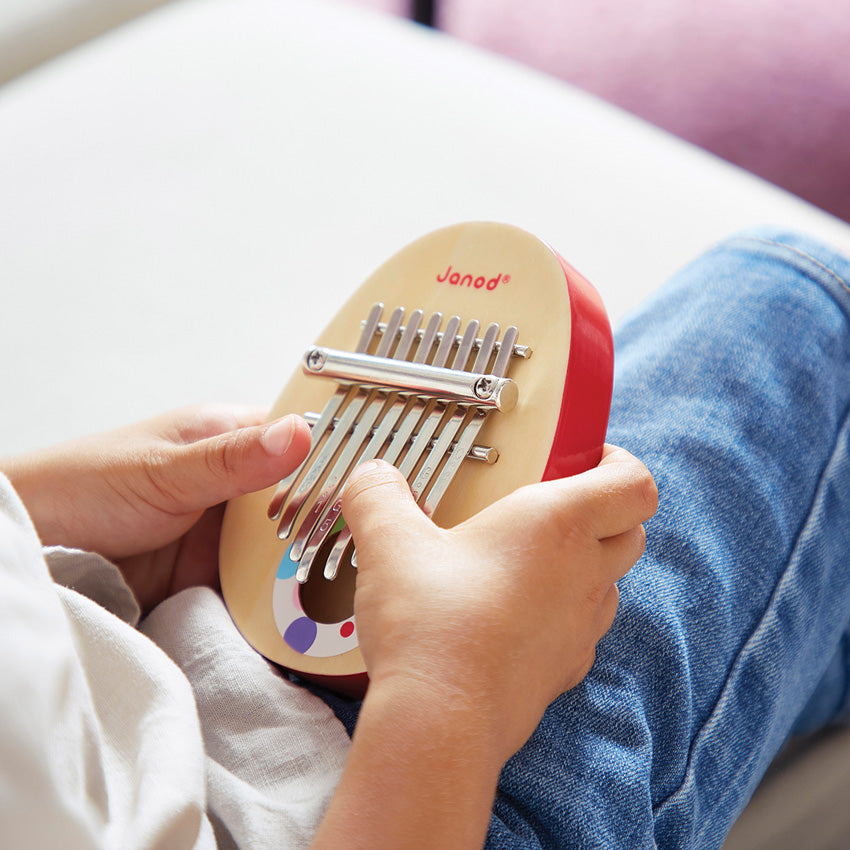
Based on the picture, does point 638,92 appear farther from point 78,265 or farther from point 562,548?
point 562,548

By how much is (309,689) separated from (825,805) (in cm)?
43

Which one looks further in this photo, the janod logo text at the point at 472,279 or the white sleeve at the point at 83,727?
the janod logo text at the point at 472,279

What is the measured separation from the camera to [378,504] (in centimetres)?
44

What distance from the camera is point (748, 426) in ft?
1.83

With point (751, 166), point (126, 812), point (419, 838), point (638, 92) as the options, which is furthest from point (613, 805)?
point (638, 92)

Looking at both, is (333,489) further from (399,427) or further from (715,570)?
(715,570)

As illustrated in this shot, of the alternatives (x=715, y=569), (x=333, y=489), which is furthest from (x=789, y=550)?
(x=333, y=489)

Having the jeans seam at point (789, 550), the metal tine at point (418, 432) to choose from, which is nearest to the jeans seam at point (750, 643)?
the jeans seam at point (789, 550)

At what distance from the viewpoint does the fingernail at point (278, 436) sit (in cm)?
50

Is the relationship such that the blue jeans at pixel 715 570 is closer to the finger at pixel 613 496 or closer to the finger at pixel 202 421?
the finger at pixel 613 496

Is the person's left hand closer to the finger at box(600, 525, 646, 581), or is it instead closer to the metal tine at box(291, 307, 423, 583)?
the metal tine at box(291, 307, 423, 583)

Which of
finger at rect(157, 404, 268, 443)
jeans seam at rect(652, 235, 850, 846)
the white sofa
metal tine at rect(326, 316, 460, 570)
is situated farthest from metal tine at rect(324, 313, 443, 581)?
the white sofa

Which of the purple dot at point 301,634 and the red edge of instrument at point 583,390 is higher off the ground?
the red edge of instrument at point 583,390

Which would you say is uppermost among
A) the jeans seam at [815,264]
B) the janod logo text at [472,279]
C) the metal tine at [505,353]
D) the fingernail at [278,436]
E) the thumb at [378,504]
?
the jeans seam at [815,264]
